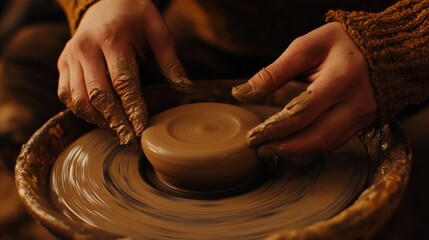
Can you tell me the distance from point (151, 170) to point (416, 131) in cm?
74

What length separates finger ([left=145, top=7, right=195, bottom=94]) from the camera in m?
1.16

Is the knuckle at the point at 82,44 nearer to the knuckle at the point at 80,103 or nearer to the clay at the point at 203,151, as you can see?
the knuckle at the point at 80,103

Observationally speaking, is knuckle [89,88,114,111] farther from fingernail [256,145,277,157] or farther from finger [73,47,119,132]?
fingernail [256,145,277,157]

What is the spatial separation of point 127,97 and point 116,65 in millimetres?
82

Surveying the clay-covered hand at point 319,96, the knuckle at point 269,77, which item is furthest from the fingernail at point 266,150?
the knuckle at point 269,77

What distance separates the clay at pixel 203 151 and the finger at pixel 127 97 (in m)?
0.03

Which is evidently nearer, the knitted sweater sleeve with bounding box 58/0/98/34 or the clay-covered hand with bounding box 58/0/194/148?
the clay-covered hand with bounding box 58/0/194/148

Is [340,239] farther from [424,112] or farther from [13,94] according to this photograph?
[13,94]

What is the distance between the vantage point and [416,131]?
1.38 metres

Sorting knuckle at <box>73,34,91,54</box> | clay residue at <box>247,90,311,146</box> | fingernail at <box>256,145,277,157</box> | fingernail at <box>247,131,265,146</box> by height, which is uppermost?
knuckle at <box>73,34,91,54</box>

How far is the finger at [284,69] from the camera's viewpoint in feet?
3.15

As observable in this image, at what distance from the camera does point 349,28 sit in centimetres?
97

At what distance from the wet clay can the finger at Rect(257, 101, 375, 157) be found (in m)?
0.08

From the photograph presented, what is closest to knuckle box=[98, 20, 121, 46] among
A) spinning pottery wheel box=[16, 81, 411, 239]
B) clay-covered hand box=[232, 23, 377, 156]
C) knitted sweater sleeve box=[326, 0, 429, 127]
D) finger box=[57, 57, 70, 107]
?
finger box=[57, 57, 70, 107]
